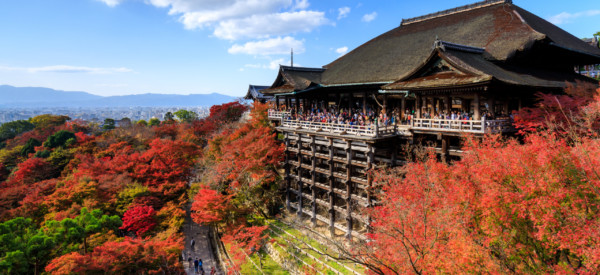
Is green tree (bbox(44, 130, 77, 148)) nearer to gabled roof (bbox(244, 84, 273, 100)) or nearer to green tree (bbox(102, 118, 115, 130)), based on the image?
green tree (bbox(102, 118, 115, 130))

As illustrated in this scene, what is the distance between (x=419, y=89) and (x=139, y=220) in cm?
2028

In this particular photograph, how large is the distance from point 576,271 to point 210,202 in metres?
20.2

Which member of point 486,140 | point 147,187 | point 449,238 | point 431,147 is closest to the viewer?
point 449,238

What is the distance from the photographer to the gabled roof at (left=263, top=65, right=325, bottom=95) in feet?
85.3

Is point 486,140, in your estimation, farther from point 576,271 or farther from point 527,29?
point 527,29

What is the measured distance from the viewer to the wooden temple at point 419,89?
15.7 meters

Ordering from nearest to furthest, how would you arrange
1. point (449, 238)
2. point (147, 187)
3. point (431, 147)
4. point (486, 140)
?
point (449, 238)
point (486, 140)
point (431, 147)
point (147, 187)

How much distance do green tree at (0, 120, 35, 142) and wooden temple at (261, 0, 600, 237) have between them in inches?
2072

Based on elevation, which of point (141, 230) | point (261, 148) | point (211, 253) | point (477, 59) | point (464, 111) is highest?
point (477, 59)

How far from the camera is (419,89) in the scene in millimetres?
16438

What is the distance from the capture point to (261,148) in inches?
951

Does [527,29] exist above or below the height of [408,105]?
above

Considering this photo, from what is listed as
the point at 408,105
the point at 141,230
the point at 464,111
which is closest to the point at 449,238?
the point at 464,111

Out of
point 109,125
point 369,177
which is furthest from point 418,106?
point 109,125
